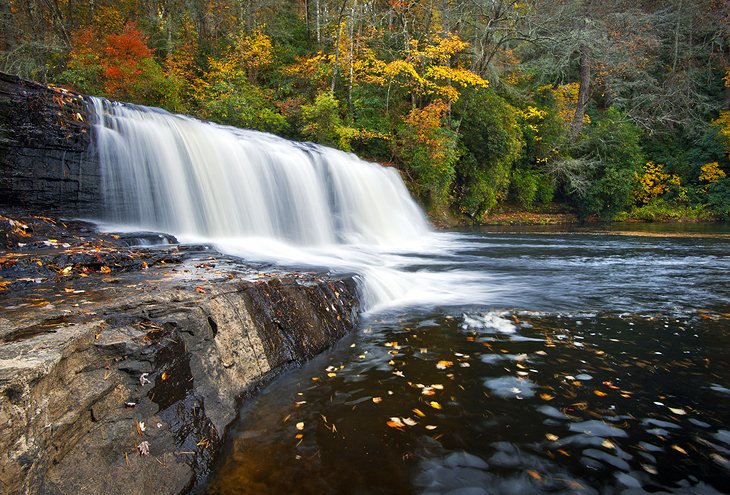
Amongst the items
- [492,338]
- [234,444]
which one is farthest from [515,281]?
[234,444]

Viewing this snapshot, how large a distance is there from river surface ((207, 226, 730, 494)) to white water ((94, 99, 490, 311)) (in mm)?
1464

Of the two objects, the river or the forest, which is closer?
the river

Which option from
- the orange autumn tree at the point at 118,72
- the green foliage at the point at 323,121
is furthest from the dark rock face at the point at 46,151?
the green foliage at the point at 323,121

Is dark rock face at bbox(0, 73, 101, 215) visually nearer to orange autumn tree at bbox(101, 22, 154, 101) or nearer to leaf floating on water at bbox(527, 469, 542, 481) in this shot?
leaf floating on water at bbox(527, 469, 542, 481)

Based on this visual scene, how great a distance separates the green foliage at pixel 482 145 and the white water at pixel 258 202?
768 centimetres

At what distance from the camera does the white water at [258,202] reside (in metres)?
7.04

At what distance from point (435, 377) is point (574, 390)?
1.04 meters

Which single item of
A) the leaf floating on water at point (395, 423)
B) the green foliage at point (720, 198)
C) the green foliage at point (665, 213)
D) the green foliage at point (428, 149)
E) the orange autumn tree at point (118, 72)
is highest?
the orange autumn tree at point (118, 72)

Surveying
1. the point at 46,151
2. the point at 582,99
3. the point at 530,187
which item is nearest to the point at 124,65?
the point at 46,151

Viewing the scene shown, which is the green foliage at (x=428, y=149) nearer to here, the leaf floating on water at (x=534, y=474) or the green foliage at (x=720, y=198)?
the leaf floating on water at (x=534, y=474)

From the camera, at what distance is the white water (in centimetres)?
704

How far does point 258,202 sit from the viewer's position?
9797 mm

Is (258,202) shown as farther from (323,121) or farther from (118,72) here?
(118,72)

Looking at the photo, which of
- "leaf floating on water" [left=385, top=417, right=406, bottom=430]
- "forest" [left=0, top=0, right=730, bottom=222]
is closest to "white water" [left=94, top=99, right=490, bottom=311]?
"leaf floating on water" [left=385, top=417, right=406, bottom=430]
